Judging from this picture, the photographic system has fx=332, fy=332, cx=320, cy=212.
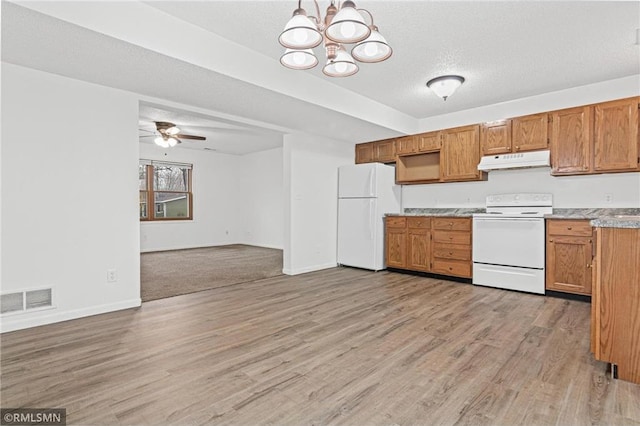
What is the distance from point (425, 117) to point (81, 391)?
535cm

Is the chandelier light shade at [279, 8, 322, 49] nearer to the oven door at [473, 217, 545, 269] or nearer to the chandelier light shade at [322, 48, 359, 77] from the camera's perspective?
the chandelier light shade at [322, 48, 359, 77]

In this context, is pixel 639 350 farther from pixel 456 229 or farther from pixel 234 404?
pixel 456 229

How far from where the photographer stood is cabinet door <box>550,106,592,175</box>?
390 centimetres

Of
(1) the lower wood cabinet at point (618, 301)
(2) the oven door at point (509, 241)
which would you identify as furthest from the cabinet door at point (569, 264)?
(1) the lower wood cabinet at point (618, 301)

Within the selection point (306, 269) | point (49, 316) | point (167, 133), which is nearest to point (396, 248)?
point (306, 269)

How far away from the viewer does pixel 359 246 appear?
5602 mm

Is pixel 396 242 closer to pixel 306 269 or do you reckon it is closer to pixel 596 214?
pixel 306 269

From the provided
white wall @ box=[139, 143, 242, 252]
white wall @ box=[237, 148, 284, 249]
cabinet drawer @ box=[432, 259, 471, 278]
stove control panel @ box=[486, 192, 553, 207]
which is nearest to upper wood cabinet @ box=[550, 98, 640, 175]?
stove control panel @ box=[486, 192, 553, 207]

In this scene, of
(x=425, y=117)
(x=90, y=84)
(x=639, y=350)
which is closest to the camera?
(x=639, y=350)

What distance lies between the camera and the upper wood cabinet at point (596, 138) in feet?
12.0

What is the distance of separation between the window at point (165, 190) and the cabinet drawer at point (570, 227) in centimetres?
750

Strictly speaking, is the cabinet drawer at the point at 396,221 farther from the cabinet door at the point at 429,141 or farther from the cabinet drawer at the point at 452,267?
the cabinet door at the point at 429,141

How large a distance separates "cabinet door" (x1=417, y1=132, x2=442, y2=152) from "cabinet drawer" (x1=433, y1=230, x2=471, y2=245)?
1370 mm

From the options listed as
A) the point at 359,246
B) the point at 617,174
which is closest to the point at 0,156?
the point at 359,246
